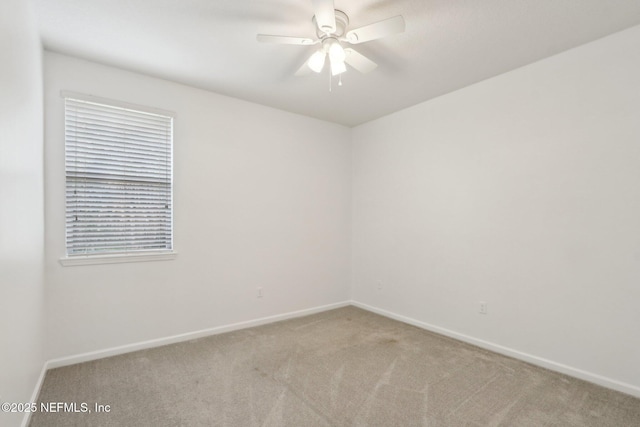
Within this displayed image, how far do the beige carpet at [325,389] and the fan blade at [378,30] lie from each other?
239cm

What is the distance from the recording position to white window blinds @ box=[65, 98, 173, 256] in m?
2.68

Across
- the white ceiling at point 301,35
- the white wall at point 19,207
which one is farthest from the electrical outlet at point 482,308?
the white wall at point 19,207

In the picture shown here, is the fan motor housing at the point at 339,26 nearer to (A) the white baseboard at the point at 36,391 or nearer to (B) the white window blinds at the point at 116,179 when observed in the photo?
(B) the white window blinds at the point at 116,179

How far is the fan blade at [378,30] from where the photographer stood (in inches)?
71.8

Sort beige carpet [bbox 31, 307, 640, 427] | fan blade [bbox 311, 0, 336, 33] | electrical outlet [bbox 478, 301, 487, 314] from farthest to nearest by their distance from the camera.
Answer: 1. electrical outlet [bbox 478, 301, 487, 314]
2. beige carpet [bbox 31, 307, 640, 427]
3. fan blade [bbox 311, 0, 336, 33]

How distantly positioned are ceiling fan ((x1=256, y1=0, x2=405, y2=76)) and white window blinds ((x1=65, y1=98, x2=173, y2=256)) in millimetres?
1667

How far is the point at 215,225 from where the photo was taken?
3393mm

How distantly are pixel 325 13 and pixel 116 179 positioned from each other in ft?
7.62

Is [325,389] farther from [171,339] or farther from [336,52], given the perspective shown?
[336,52]

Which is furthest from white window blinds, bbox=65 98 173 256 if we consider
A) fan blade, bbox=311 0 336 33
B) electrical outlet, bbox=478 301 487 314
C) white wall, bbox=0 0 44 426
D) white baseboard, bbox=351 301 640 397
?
electrical outlet, bbox=478 301 487 314

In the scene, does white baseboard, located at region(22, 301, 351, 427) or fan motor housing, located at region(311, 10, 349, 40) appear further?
white baseboard, located at region(22, 301, 351, 427)

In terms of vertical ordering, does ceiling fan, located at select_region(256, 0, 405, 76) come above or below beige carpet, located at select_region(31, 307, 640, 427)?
above

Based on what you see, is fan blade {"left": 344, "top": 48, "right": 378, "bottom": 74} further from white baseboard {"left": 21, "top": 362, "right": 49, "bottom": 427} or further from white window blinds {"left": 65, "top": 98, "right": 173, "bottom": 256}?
white baseboard {"left": 21, "top": 362, "right": 49, "bottom": 427}

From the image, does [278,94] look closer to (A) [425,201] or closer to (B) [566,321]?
(A) [425,201]
